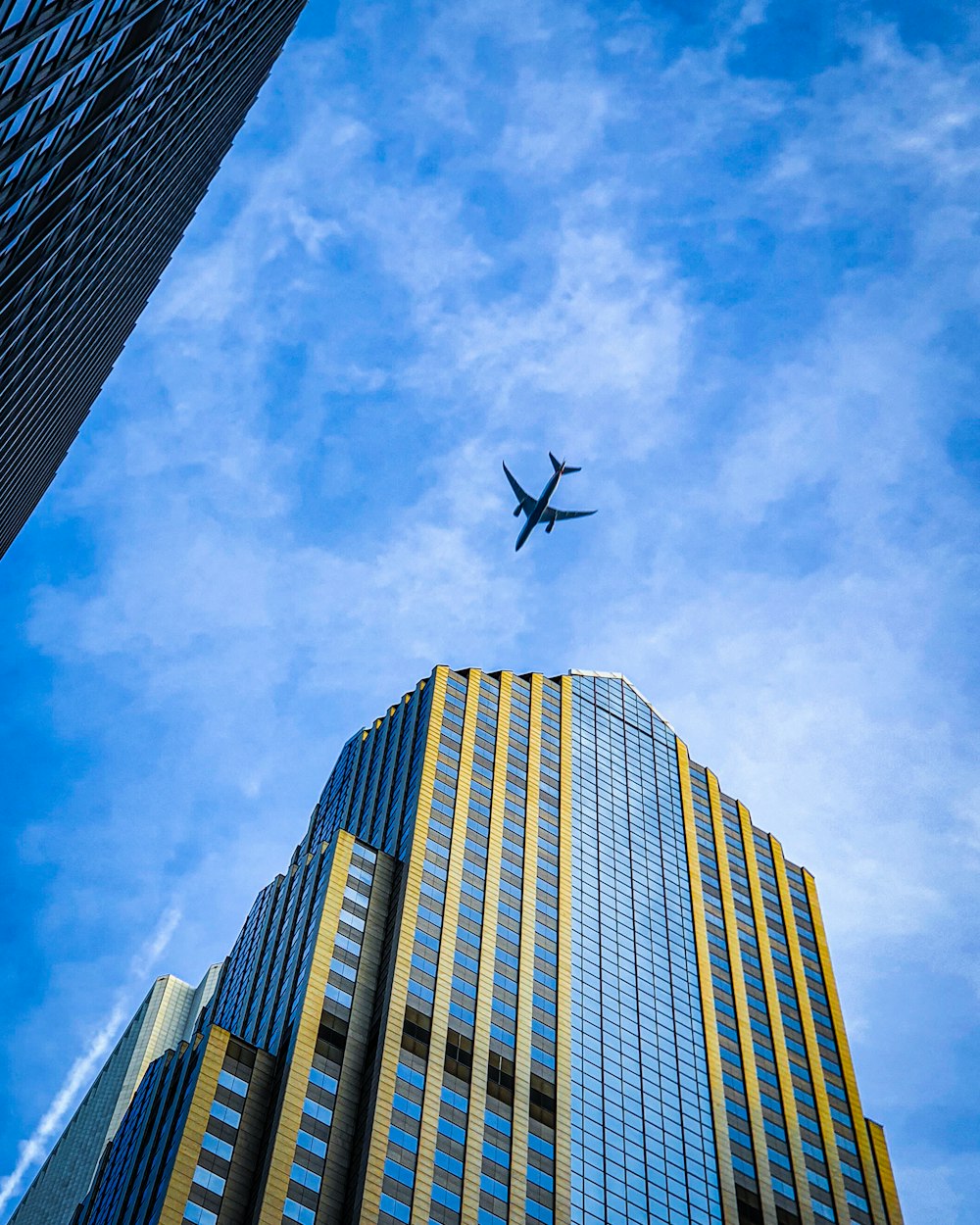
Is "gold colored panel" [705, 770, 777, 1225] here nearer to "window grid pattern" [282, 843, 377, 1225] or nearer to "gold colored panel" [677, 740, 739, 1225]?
"gold colored panel" [677, 740, 739, 1225]

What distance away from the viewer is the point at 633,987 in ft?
409

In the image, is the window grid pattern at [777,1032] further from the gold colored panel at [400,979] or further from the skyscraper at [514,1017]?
the gold colored panel at [400,979]

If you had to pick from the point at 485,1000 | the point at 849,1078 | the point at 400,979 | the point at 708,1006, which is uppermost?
the point at 708,1006

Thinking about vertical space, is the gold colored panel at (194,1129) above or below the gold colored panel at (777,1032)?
below

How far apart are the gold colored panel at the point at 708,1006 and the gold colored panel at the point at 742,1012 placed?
10.4 feet

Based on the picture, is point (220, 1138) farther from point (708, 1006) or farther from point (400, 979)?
point (708, 1006)

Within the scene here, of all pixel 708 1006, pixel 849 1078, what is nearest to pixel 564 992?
pixel 708 1006

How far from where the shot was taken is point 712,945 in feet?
450

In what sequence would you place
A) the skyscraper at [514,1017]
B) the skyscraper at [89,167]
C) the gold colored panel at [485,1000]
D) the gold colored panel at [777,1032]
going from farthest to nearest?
1. the gold colored panel at [777,1032]
2. the gold colored panel at [485,1000]
3. the skyscraper at [514,1017]
4. the skyscraper at [89,167]

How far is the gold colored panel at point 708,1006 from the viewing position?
110 m

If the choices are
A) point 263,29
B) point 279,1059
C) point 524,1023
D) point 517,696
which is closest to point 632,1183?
point 524,1023

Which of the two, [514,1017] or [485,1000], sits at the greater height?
[485,1000]

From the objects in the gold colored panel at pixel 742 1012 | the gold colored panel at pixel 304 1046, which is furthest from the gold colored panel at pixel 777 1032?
the gold colored panel at pixel 304 1046

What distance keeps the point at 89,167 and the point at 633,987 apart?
3776 inches
